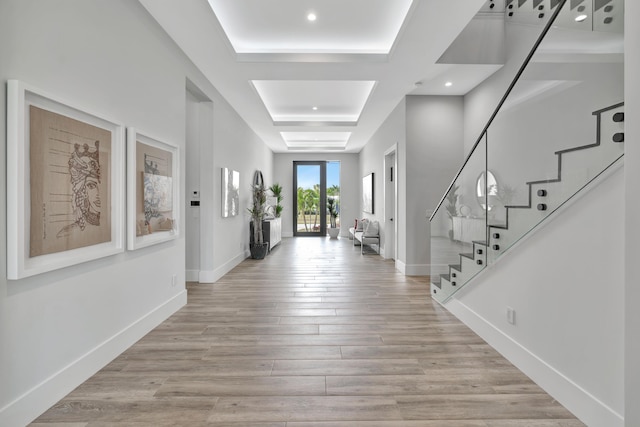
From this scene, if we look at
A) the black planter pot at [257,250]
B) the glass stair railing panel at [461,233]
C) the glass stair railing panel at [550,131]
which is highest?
the glass stair railing panel at [550,131]

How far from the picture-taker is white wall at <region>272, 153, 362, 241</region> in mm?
11180

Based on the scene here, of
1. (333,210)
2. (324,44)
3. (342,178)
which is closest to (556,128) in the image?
(324,44)

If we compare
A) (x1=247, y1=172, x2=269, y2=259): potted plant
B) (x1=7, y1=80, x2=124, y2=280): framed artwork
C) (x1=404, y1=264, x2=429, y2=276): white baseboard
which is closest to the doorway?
(x1=404, y1=264, x2=429, y2=276): white baseboard

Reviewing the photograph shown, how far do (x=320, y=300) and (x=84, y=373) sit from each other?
7.83 feet

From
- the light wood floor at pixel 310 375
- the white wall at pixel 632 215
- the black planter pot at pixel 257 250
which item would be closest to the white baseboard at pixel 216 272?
the black planter pot at pixel 257 250

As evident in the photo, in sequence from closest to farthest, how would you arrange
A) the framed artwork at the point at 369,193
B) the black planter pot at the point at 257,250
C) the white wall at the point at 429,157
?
the white wall at the point at 429,157 < the black planter pot at the point at 257,250 < the framed artwork at the point at 369,193

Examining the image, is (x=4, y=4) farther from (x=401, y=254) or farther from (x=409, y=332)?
(x=401, y=254)

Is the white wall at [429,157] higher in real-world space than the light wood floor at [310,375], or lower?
higher

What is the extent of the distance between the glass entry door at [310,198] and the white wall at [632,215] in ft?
32.9

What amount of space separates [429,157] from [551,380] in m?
3.79

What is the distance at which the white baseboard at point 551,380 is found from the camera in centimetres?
171

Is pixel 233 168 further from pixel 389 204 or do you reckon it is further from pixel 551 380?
pixel 551 380

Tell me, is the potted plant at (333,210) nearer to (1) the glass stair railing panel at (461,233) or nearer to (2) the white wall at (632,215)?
(1) the glass stair railing panel at (461,233)

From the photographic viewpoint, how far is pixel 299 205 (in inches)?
451
